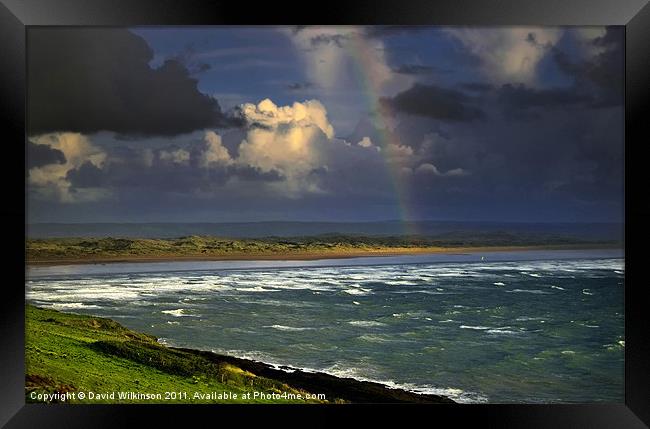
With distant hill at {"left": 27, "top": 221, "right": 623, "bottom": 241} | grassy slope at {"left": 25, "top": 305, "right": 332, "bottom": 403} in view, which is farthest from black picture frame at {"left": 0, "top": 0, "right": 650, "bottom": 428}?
distant hill at {"left": 27, "top": 221, "right": 623, "bottom": 241}

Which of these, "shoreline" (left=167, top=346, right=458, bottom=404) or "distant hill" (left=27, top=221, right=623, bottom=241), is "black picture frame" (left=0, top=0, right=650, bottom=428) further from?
"distant hill" (left=27, top=221, right=623, bottom=241)

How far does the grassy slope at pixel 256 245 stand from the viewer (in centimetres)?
529

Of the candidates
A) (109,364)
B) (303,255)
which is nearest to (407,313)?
(303,255)

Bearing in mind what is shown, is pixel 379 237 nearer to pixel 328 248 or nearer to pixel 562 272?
pixel 328 248

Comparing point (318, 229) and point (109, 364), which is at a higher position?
point (318, 229)

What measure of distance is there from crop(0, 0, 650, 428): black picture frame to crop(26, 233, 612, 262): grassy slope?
0.51m

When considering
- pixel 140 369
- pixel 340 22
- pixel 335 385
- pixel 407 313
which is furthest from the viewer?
pixel 407 313

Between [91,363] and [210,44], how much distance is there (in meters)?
3.12

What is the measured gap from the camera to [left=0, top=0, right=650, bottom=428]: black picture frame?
15.1 feet

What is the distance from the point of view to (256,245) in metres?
5.43

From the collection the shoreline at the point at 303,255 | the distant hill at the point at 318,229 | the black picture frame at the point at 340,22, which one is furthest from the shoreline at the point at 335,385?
the distant hill at the point at 318,229

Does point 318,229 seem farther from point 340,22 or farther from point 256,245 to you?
point 340,22

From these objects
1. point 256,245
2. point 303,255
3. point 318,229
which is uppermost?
point 318,229

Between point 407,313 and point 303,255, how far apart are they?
1143 millimetres
